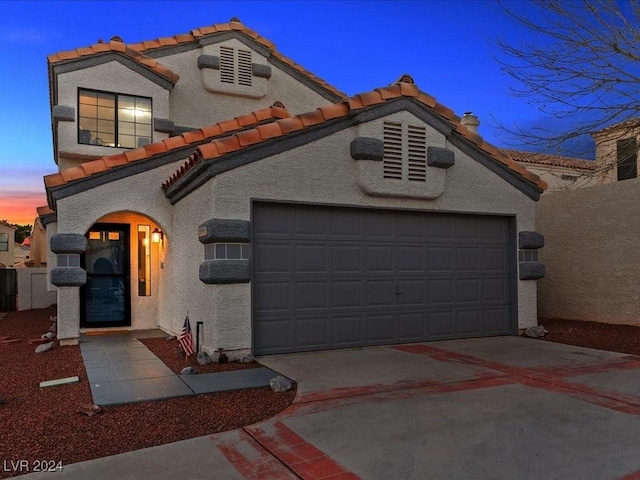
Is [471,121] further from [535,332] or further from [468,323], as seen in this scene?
[468,323]

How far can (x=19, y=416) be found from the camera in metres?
5.24

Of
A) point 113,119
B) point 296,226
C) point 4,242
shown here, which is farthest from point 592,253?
point 4,242

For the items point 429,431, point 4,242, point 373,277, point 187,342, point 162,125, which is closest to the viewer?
point 429,431

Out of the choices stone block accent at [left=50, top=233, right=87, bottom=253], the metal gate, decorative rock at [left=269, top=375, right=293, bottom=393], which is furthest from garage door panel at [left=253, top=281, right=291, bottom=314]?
the metal gate

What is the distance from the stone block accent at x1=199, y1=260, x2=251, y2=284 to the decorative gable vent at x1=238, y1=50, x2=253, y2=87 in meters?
8.61

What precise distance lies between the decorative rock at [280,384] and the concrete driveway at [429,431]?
0.19 meters

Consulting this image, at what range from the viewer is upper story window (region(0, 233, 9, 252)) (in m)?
43.6

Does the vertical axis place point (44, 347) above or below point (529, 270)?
below

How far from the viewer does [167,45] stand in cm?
1420

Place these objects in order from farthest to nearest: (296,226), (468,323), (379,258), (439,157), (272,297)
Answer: (468,323), (439,157), (379,258), (296,226), (272,297)

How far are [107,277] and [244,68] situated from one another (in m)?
7.54

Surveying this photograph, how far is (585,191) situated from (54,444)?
12676 mm

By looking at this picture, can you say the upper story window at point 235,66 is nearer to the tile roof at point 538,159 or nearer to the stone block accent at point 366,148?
the stone block accent at point 366,148

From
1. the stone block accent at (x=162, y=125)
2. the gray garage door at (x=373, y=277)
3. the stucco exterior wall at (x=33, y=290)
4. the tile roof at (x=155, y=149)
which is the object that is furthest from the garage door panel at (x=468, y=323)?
the stucco exterior wall at (x=33, y=290)
